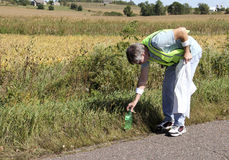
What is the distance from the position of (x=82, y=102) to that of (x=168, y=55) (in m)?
1.82

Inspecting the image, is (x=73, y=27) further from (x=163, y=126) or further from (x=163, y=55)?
(x=163, y=55)

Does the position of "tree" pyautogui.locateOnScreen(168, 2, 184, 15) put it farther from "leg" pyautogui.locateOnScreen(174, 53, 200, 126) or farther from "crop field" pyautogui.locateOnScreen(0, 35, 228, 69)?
"leg" pyautogui.locateOnScreen(174, 53, 200, 126)

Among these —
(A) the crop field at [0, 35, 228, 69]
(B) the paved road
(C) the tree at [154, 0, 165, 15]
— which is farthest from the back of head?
(C) the tree at [154, 0, 165, 15]

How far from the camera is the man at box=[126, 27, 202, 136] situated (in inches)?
174

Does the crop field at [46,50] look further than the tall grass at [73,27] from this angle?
No

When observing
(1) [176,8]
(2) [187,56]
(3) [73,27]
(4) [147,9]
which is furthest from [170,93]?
(1) [176,8]

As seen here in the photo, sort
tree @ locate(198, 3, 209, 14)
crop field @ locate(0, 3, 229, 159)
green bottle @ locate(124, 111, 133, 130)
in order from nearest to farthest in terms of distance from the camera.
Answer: crop field @ locate(0, 3, 229, 159) < green bottle @ locate(124, 111, 133, 130) < tree @ locate(198, 3, 209, 14)

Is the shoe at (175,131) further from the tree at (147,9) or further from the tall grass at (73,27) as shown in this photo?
the tree at (147,9)

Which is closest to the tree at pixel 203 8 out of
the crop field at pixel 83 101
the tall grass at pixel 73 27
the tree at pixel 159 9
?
the tree at pixel 159 9

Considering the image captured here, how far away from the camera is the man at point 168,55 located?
442cm

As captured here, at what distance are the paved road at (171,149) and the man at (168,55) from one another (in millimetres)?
261

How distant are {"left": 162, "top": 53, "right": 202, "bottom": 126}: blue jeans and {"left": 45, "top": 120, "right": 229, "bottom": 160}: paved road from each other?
0.88 feet

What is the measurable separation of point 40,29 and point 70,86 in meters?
24.3

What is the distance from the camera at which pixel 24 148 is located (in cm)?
434
